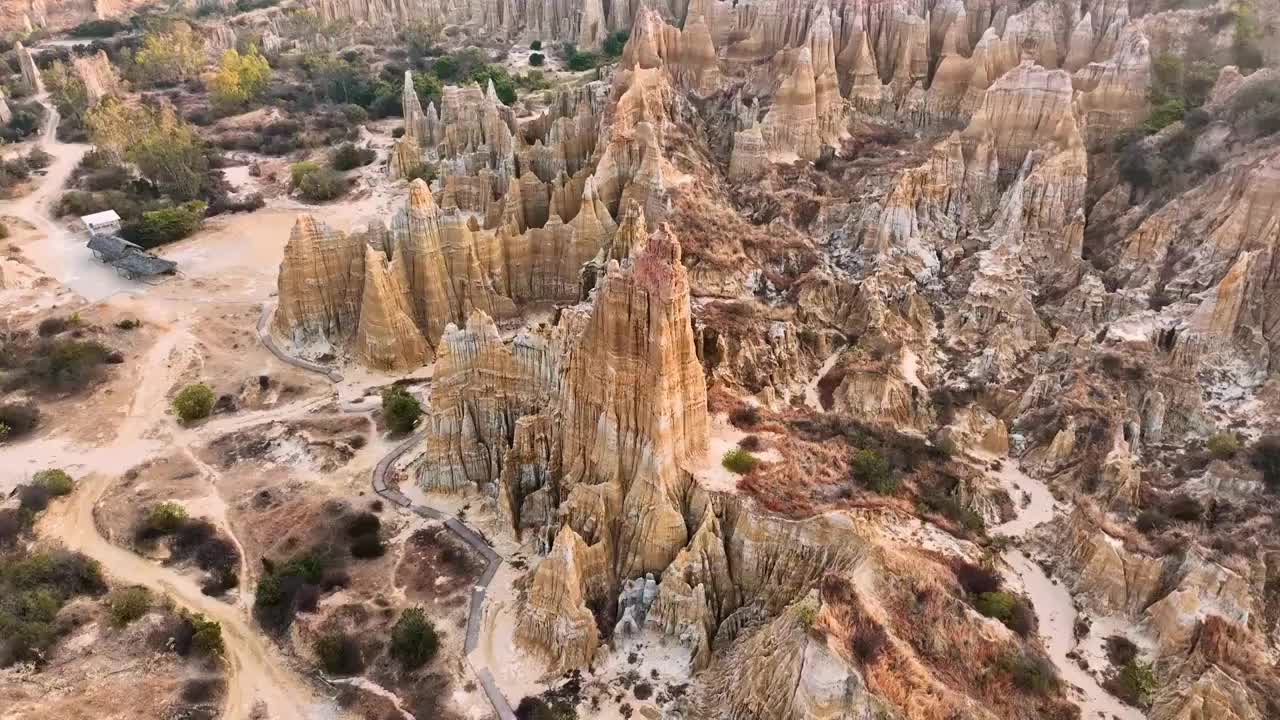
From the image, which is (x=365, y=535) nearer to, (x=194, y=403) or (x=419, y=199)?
(x=194, y=403)

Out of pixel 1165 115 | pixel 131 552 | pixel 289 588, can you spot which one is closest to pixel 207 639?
pixel 289 588

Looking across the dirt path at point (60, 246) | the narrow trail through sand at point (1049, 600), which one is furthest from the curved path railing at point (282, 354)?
the narrow trail through sand at point (1049, 600)

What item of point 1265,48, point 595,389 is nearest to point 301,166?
point 595,389

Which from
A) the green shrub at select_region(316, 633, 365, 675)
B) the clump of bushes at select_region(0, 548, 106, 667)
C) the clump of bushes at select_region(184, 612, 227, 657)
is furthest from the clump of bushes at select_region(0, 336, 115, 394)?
the green shrub at select_region(316, 633, 365, 675)

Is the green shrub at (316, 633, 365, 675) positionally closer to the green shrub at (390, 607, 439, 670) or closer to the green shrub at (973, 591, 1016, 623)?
the green shrub at (390, 607, 439, 670)

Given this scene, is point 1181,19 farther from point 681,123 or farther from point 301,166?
point 301,166
